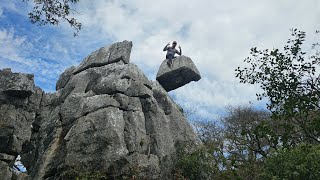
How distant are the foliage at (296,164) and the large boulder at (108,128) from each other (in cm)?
1064

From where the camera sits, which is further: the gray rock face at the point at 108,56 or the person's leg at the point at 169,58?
the person's leg at the point at 169,58

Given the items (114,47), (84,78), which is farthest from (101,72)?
(114,47)

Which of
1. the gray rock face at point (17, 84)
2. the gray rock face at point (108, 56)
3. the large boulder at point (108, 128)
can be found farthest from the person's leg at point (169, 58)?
the gray rock face at point (17, 84)

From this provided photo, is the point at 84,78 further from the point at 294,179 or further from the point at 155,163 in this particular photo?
the point at 294,179

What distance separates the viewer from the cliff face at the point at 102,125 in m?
20.2

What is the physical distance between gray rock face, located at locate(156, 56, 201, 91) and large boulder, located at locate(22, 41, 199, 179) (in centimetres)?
355

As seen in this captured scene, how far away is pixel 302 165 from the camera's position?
31.0 feet

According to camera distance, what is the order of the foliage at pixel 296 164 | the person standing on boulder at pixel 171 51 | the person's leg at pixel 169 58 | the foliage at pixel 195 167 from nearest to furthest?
the foliage at pixel 296 164 < the foliage at pixel 195 167 < the person's leg at pixel 169 58 < the person standing on boulder at pixel 171 51

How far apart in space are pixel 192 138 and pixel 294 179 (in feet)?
55.6

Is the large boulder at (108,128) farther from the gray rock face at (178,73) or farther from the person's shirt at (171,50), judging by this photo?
the person's shirt at (171,50)

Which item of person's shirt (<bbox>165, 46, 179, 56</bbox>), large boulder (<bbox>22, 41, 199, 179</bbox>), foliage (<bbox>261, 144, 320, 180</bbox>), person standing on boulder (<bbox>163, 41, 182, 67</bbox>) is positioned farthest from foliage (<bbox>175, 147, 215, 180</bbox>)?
person's shirt (<bbox>165, 46, 179, 56</bbox>)

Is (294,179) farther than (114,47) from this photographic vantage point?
No

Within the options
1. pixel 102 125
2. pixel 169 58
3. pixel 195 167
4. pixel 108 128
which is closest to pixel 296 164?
pixel 195 167

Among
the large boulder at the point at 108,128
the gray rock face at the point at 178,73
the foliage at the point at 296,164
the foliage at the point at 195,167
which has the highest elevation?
the gray rock face at the point at 178,73
